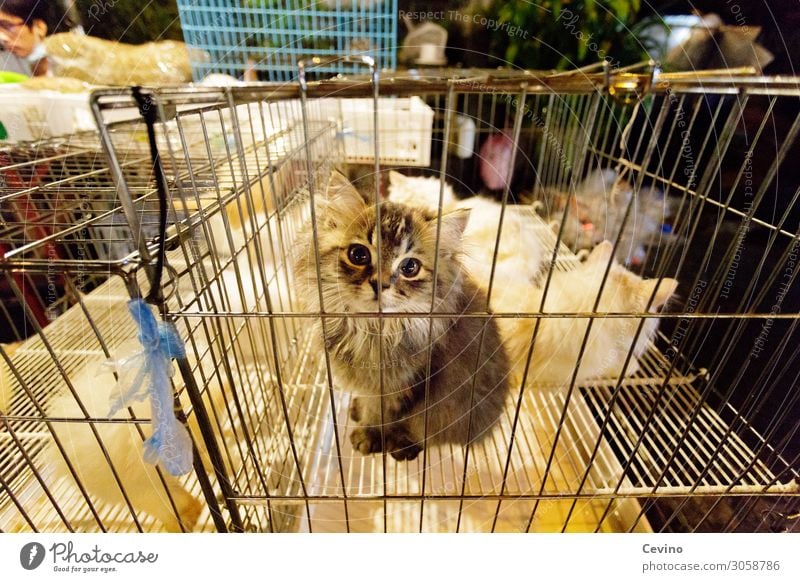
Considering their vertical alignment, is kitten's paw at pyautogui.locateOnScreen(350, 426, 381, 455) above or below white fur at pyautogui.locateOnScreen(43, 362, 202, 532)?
below

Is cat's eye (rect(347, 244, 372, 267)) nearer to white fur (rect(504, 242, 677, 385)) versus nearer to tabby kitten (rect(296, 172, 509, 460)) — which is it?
tabby kitten (rect(296, 172, 509, 460))

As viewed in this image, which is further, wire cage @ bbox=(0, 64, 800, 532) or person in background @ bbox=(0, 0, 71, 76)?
person in background @ bbox=(0, 0, 71, 76)

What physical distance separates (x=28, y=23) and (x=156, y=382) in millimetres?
851

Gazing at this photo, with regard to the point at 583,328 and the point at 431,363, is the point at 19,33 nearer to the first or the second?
the point at 431,363

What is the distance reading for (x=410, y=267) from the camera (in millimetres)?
747

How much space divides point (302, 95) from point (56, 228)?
751 mm

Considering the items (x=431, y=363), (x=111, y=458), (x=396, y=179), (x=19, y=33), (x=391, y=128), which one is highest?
(x=19, y=33)

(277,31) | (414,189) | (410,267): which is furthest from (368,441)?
(277,31)

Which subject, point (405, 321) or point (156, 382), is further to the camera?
point (405, 321)

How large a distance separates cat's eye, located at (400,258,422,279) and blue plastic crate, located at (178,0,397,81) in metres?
0.56

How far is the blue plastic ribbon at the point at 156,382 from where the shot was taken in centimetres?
50

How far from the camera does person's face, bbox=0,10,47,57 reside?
2.68 ft

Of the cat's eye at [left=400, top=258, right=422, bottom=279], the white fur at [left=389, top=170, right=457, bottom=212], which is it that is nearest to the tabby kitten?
the cat's eye at [left=400, top=258, right=422, bottom=279]

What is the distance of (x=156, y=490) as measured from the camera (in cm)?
78
